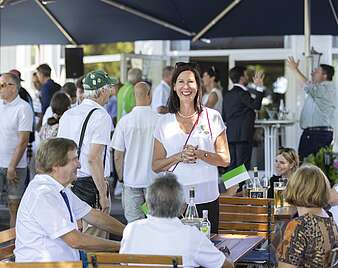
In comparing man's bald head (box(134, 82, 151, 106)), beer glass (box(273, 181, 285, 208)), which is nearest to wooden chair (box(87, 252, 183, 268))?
beer glass (box(273, 181, 285, 208))

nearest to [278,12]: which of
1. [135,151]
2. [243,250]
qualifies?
[135,151]

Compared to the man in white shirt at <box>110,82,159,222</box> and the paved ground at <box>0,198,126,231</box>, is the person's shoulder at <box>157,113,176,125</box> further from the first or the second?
the paved ground at <box>0,198,126,231</box>

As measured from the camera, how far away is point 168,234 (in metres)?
4.22

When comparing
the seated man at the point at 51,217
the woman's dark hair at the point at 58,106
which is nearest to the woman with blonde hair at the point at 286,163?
the woman's dark hair at the point at 58,106

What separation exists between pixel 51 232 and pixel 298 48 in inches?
398

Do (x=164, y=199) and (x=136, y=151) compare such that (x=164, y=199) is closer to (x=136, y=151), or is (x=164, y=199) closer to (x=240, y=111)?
(x=136, y=151)

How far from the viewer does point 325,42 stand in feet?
45.2

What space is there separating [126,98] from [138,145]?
4001 mm

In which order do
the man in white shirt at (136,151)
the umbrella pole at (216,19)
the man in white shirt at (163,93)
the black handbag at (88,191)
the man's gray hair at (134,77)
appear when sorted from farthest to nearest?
the man in white shirt at (163,93) < the man's gray hair at (134,77) < the umbrella pole at (216,19) < the man in white shirt at (136,151) < the black handbag at (88,191)

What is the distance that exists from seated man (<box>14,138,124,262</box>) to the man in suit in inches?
259

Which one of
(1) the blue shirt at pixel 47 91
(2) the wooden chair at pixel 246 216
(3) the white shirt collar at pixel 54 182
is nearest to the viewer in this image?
(3) the white shirt collar at pixel 54 182

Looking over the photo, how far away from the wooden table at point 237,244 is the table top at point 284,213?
101 centimetres

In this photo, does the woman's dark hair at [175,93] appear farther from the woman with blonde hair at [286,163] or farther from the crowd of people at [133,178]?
the woman with blonde hair at [286,163]

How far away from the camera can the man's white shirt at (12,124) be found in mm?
8547
